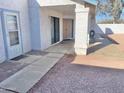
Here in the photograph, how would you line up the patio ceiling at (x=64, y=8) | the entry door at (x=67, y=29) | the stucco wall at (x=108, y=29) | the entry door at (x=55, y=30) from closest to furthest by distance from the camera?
the patio ceiling at (x=64, y=8)
the entry door at (x=55, y=30)
the entry door at (x=67, y=29)
the stucco wall at (x=108, y=29)

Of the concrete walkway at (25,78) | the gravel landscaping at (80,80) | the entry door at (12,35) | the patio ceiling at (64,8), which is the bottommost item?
the gravel landscaping at (80,80)

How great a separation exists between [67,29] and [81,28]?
26.4ft

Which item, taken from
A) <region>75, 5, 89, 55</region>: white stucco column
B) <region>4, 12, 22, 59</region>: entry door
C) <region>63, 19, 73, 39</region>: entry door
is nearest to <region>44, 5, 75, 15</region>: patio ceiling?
<region>75, 5, 89, 55</region>: white stucco column

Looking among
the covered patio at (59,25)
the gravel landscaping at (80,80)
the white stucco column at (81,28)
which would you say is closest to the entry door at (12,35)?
the covered patio at (59,25)

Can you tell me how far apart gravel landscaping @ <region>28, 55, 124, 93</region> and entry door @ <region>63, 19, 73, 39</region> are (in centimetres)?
975

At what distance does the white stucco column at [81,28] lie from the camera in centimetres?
731

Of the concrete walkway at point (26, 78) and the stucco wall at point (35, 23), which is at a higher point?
the stucco wall at point (35, 23)

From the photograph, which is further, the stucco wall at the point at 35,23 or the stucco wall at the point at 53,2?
the stucco wall at the point at 35,23

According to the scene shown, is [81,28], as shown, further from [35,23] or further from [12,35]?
[12,35]

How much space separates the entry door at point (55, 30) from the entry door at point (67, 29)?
9.36 feet

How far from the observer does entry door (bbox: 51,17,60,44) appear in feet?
36.3

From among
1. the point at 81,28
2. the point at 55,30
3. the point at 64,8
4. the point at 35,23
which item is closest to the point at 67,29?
the point at 55,30

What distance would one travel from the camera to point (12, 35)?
22.7ft

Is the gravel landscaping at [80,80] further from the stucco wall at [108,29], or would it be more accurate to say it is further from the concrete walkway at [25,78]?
the stucco wall at [108,29]
